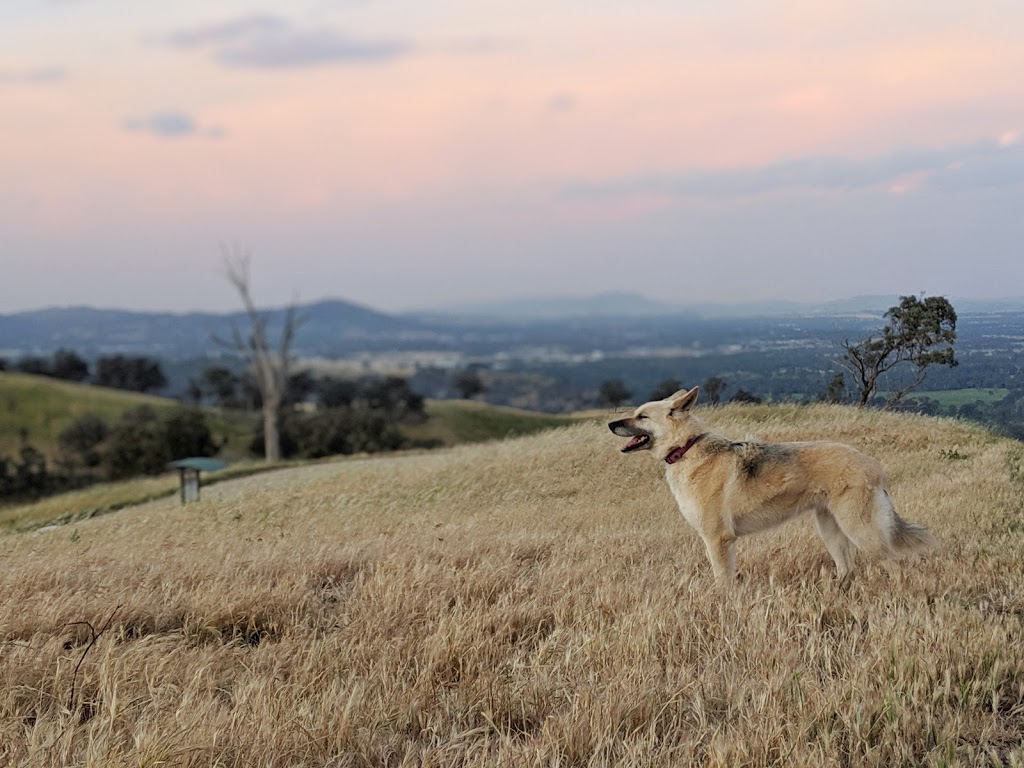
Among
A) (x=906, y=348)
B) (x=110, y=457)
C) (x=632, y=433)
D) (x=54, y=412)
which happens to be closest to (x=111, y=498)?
(x=906, y=348)

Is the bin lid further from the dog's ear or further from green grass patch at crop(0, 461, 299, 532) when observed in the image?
the dog's ear

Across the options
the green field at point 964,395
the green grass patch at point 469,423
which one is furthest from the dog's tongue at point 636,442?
the green grass patch at point 469,423

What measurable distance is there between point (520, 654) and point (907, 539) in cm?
323

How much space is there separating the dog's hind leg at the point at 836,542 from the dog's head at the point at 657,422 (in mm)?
1315

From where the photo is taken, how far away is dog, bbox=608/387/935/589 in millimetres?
Result: 6012

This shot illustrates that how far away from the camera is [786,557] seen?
6.88 meters

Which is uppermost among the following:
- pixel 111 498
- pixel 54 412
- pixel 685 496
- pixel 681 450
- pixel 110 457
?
pixel 681 450

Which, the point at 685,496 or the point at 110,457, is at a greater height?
the point at 685,496

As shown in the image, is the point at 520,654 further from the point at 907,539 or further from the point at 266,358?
the point at 266,358

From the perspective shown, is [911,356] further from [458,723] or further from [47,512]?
[47,512]

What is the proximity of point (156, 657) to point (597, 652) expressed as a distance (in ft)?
8.22

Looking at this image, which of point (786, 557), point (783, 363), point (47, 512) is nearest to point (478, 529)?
point (786, 557)

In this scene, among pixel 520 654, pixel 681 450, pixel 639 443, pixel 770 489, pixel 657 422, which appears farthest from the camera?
pixel 639 443

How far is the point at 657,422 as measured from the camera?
6910 mm
